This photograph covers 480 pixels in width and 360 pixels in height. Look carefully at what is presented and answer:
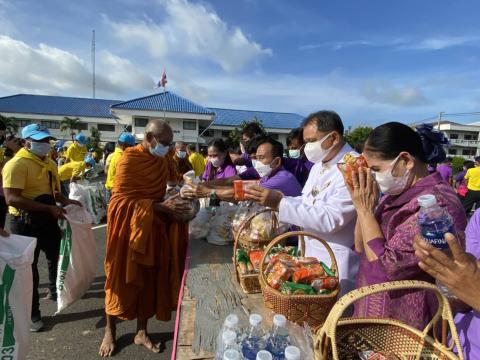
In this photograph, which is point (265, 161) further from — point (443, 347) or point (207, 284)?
point (443, 347)

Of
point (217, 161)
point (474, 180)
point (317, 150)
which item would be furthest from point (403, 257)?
point (474, 180)

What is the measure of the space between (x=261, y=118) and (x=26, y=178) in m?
39.9

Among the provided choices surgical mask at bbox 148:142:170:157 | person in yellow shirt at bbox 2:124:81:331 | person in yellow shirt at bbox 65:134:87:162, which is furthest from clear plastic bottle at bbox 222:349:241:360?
person in yellow shirt at bbox 65:134:87:162

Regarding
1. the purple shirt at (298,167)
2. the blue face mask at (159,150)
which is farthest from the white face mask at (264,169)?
the purple shirt at (298,167)

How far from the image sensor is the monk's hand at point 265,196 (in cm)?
185

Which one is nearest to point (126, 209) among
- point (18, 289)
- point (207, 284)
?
point (18, 289)

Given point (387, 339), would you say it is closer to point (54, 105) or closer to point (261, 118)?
point (261, 118)

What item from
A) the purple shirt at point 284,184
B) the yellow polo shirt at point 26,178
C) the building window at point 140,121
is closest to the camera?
the purple shirt at point 284,184

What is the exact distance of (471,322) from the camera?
1177 mm

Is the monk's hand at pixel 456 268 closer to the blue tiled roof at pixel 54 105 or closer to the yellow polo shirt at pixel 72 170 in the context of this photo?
the yellow polo shirt at pixel 72 170

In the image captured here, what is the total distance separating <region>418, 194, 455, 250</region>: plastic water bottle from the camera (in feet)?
2.99

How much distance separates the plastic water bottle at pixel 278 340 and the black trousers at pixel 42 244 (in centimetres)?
284

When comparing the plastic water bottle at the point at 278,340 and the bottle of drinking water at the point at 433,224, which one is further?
the plastic water bottle at the point at 278,340

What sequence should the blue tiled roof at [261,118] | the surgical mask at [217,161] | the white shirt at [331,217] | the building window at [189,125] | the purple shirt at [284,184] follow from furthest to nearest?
the blue tiled roof at [261,118] → the building window at [189,125] → the surgical mask at [217,161] → the purple shirt at [284,184] → the white shirt at [331,217]
